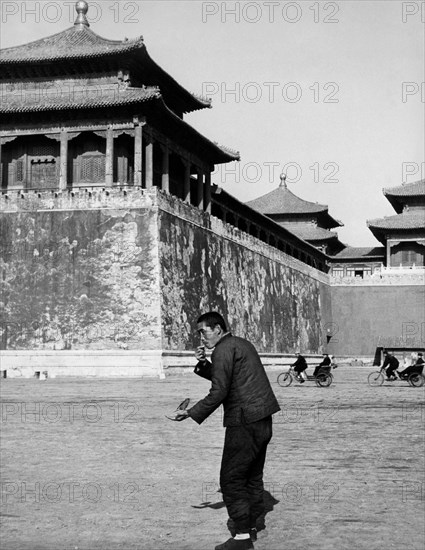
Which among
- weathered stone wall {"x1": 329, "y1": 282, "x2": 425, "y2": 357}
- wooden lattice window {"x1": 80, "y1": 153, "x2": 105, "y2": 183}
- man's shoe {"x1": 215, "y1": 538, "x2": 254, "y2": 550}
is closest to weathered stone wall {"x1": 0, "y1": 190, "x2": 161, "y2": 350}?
wooden lattice window {"x1": 80, "y1": 153, "x2": 105, "y2": 183}

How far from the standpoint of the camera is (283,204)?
182 feet

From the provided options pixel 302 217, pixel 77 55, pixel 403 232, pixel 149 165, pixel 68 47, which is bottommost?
pixel 149 165

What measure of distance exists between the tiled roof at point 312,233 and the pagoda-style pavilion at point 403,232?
320 centimetres

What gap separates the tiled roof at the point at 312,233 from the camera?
52.7 metres

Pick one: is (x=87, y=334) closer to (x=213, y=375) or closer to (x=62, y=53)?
(x=62, y=53)

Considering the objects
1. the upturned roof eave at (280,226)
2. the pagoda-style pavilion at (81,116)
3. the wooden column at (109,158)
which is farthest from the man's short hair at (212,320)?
the upturned roof eave at (280,226)

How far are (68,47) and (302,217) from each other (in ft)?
97.1

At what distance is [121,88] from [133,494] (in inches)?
835

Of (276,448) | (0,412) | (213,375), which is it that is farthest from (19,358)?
(213,375)

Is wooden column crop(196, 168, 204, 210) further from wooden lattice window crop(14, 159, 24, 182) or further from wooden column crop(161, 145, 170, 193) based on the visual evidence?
wooden lattice window crop(14, 159, 24, 182)

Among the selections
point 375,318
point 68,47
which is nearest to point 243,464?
point 68,47

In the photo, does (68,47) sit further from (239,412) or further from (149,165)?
(239,412)

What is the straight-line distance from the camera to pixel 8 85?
2770 centimetres

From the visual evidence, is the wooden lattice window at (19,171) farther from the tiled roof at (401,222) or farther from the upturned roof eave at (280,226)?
the tiled roof at (401,222)
